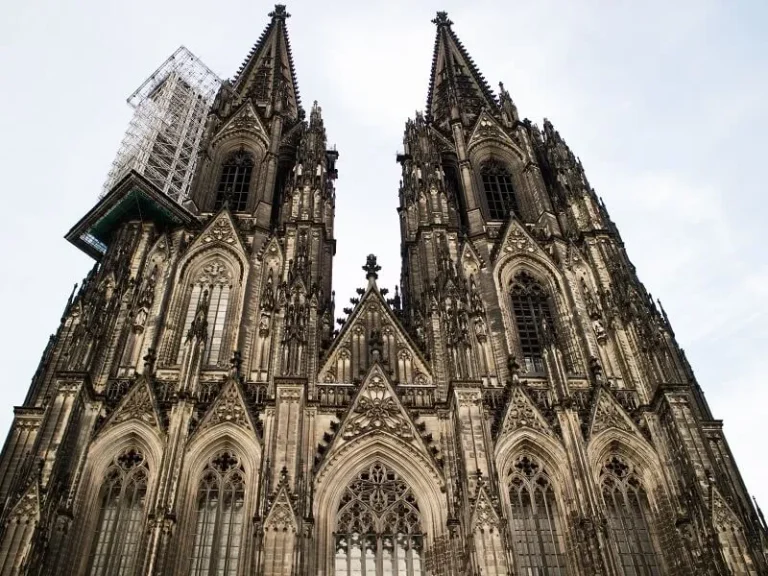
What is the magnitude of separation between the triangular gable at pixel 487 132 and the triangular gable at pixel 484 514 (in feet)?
61.9

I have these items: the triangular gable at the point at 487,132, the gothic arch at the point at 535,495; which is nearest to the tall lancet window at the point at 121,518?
the gothic arch at the point at 535,495

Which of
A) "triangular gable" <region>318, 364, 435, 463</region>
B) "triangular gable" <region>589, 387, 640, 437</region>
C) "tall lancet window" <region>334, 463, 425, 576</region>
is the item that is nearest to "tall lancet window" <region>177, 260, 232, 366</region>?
"triangular gable" <region>318, 364, 435, 463</region>

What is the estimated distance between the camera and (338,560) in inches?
755

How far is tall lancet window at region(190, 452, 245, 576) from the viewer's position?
18844 mm

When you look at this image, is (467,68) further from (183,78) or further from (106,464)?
(106,464)

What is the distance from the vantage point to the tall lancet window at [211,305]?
2406cm

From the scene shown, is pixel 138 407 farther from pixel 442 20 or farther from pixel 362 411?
pixel 442 20

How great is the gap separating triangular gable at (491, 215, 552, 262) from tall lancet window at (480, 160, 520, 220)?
41.5 inches

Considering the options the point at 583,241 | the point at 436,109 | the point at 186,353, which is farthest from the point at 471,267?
the point at 436,109

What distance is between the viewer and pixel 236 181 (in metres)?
32.1

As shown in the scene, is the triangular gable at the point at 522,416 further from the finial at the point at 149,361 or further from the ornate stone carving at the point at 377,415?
the finial at the point at 149,361

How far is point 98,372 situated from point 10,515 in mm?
5415

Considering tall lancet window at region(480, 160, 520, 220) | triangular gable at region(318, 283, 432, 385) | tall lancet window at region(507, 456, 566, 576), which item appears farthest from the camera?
tall lancet window at region(480, 160, 520, 220)

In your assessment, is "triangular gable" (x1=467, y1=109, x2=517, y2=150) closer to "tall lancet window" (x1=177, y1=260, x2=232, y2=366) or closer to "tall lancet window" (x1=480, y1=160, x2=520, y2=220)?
"tall lancet window" (x1=480, y1=160, x2=520, y2=220)
